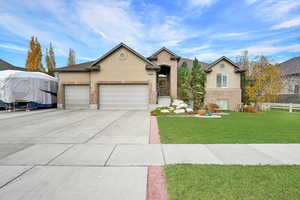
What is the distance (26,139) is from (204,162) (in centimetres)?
634

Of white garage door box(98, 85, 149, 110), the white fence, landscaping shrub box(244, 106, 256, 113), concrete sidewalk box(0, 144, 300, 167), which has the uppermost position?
white garage door box(98, 85, 149, 110)

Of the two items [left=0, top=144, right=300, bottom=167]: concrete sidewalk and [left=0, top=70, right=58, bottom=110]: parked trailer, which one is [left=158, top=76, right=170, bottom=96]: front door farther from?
[left=0, top=144, right=300, bottom=167]: concrete sidewalk

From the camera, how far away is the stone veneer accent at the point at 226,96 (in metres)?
17.7

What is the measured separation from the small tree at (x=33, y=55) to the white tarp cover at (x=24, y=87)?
14.8m

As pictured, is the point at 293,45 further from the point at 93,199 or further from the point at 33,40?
the point at 33,40

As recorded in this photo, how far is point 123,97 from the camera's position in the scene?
51.1ft

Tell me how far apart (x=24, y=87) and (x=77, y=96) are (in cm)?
509

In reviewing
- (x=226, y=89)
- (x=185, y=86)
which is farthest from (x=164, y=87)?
(x=226, y=89)

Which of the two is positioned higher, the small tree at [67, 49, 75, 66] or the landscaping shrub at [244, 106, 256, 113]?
the small tree at [67, 49, 75, 66]

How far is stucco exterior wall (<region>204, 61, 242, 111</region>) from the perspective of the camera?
1769 centimetres

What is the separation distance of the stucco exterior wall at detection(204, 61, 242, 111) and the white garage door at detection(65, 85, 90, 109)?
14168mm

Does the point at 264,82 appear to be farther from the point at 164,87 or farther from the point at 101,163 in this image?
the point at 101,163

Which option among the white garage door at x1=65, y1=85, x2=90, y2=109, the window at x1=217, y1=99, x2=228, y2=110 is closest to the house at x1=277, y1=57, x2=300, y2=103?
→ the window at x1=217, y1=99, x2=228, y2=110

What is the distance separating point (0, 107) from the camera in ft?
52.3
